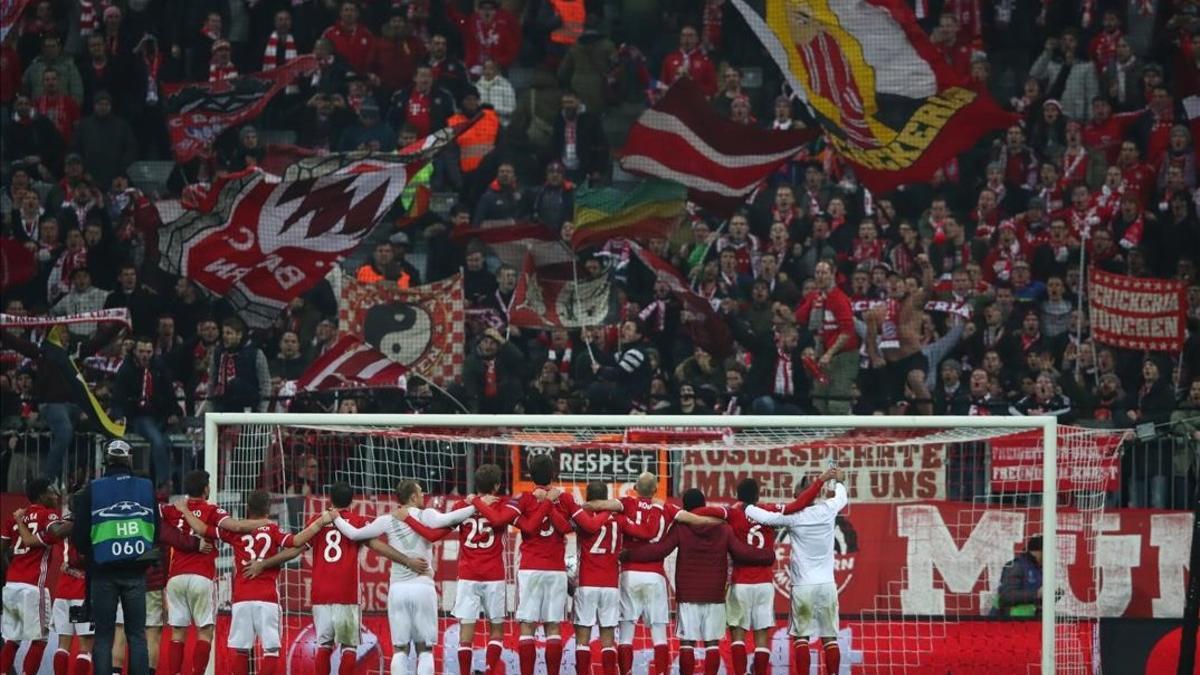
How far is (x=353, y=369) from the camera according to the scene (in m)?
18.1

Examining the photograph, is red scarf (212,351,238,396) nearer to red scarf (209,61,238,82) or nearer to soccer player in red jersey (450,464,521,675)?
red scarf (209,61,238,82)

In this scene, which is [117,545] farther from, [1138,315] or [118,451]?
[1138,315]

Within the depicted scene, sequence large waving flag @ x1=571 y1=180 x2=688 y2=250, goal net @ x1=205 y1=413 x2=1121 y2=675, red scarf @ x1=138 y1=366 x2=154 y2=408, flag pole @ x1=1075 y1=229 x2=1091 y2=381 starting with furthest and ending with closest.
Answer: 1. large waving flag @ x1=571 y1=180 x2=688 y2=250
2. flag pole @ x1=1075 y1=229 x2=1091 y2=381
3. red scarf @ x1=138 y1=366 x2=154 y2=408
4. goal net @ x1=205 y1=413 x2=1121 y2=675

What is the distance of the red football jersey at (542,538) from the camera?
14.3 metres

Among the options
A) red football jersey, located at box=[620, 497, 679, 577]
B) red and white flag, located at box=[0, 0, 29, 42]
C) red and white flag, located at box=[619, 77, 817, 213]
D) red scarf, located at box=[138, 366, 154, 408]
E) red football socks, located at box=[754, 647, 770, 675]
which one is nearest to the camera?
red football jersey, located at box=[620, 497, 679, 577]

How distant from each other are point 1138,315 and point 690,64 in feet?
19.1

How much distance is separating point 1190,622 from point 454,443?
606 centimetres

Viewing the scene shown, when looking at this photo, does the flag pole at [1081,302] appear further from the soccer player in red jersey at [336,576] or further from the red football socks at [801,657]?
the soccer player in red jersey at [336,576]

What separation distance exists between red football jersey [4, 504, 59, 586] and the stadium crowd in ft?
6.94

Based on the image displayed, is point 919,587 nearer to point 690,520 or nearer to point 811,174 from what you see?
point 690,520

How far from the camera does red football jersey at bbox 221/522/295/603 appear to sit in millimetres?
14164

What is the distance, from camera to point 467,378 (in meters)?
19.1

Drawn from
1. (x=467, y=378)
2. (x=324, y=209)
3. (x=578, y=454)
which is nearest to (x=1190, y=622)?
(x=578, y=454)

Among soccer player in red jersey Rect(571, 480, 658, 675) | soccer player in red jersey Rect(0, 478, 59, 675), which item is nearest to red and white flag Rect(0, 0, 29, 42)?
soccer player in red jersey Rect(0, 478, 59, 675)
